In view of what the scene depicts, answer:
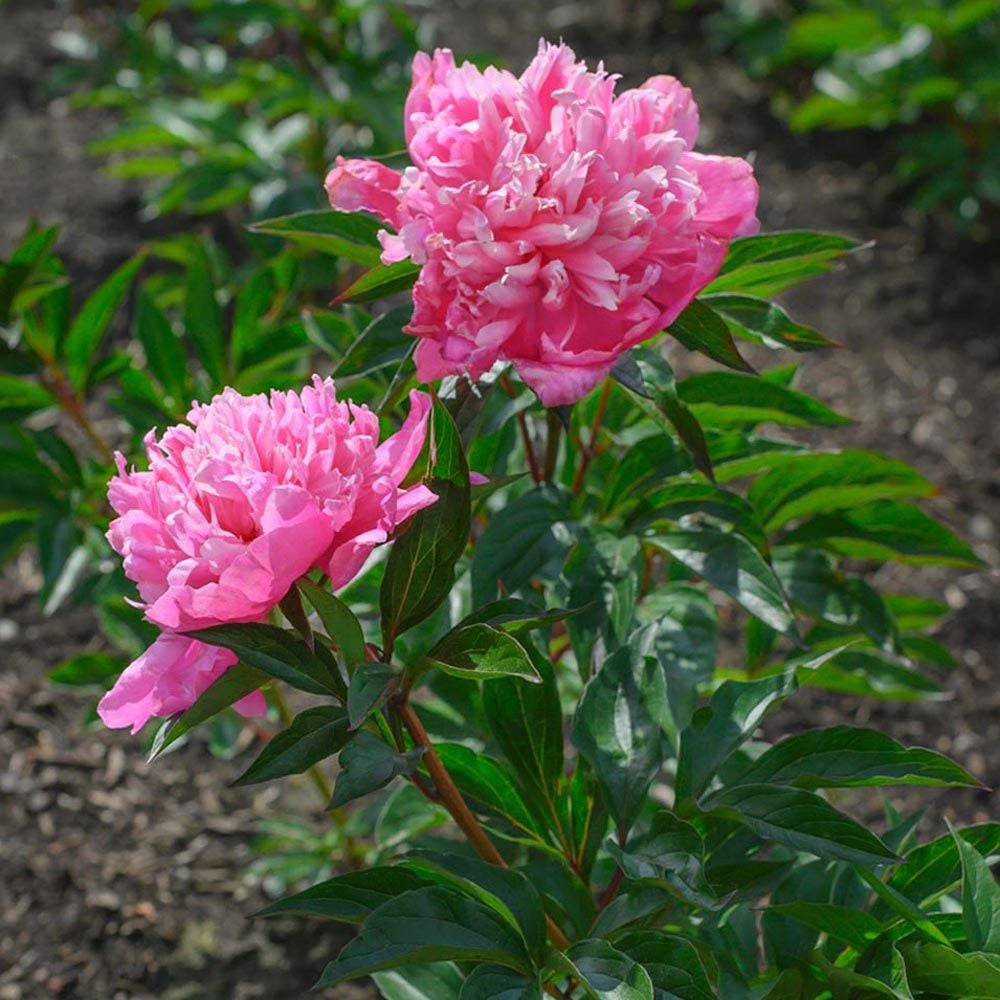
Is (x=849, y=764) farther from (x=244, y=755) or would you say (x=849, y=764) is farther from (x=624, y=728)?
(x=244, y=755)

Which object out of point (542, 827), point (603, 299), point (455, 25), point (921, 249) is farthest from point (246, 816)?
point (455, 25)

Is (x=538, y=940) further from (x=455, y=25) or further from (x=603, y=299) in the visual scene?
(x=455, y=25)

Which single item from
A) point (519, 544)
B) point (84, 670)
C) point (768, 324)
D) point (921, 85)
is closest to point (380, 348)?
point (519, 544)

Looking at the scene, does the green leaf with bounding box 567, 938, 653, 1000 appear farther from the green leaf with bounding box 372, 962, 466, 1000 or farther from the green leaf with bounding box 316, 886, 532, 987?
the green leaf with bounding box 372, 962, 466, 1000

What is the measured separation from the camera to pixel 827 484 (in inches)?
64.3

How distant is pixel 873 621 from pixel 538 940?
24.0 inches

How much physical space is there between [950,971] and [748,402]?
1.90 feet

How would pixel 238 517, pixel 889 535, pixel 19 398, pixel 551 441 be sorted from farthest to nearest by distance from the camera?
1. pixel 19 398
2. pixel 889 535
3. pixel 551 441
4. pixel 238 517

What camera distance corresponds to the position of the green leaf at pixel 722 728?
127 centimetres

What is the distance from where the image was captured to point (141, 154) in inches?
152

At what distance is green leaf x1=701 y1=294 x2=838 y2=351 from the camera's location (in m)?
1.31

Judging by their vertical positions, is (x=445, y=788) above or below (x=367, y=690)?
below

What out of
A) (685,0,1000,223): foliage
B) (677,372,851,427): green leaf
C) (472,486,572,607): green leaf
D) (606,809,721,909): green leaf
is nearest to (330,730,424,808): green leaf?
(606,809,721,909): green leaf

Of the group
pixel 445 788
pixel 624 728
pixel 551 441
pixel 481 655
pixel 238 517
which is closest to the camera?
pixel 238 517
